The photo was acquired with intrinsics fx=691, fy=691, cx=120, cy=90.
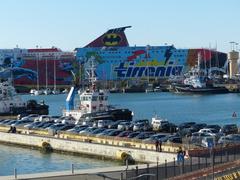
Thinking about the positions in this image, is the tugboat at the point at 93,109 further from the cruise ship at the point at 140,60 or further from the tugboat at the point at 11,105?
the cruise ship at the point at 140,60

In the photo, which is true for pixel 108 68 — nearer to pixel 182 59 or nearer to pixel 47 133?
pixel 182 59

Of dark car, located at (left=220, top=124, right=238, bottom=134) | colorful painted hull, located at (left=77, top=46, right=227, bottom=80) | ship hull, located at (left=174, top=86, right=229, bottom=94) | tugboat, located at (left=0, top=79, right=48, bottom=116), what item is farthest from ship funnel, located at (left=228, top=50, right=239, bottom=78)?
dark car, located at (left=220, top=124, right=238, bottom=134)

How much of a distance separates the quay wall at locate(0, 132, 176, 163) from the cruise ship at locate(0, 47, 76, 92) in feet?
321

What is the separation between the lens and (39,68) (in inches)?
5605

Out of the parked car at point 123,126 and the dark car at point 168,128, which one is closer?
the parked car at point 123,126

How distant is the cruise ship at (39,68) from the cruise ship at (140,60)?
466 centimetres

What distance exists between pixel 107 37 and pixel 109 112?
11018cm

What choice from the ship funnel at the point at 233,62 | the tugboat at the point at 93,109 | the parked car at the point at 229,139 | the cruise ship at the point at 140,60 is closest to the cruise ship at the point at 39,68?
the cruise ship at the point at 140,60

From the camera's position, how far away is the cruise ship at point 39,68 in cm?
13925

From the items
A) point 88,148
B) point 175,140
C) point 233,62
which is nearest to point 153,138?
point 175,140

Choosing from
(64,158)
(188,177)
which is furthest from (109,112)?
(188,177)

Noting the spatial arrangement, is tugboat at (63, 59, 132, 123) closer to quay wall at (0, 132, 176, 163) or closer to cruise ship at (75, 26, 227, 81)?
quay wall at (0, 132, 176, 163)

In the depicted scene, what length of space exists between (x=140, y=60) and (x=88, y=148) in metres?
116

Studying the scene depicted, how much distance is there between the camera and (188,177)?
18.8 meters
